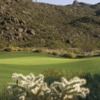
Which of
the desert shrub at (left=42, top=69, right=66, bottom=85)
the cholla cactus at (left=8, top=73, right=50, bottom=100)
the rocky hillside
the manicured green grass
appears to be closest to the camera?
the cholla cactus at (left=8, top=73, right=50, bottom=100)

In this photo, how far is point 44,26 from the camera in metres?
56.7

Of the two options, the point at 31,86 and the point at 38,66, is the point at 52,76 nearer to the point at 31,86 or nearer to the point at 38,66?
the point at 31,86

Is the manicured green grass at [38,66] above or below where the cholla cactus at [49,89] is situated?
below

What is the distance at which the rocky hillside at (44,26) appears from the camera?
46.2m

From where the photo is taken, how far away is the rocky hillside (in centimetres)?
4619

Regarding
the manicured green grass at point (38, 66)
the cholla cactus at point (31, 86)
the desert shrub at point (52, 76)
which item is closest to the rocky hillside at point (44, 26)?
the manicured green grass at point (38, 66)

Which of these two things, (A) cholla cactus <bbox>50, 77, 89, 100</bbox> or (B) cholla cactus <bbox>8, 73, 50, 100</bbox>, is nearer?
(A) cholla cactus <bbox>50, 77, 89, 100</bbox>

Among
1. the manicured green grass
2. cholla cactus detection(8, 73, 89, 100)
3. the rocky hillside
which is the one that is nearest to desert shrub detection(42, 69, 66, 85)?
A: the manicured green grass

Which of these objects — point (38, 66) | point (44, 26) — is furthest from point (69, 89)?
point (44, 26)

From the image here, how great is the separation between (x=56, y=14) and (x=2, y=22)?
24.8 m

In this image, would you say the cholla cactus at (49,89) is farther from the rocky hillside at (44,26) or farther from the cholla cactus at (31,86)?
the rocky hillside at (44,26)

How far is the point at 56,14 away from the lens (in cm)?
6756

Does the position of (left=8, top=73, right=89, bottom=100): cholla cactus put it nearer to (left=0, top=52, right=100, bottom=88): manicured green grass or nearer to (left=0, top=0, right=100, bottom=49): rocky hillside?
(left=0, top=52, right=100, bottom=88): manicured green grass

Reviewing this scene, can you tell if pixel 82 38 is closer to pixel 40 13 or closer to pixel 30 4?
pixel 40 13
